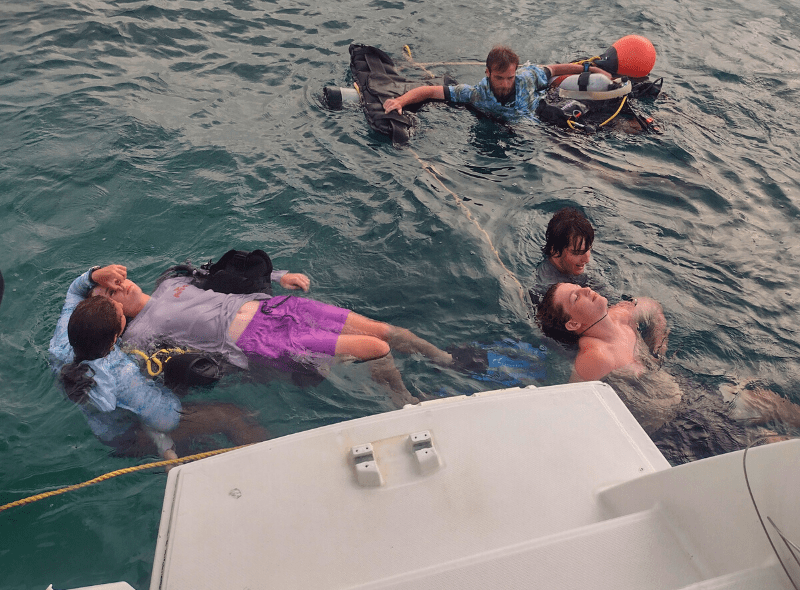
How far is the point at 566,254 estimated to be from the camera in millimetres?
4406

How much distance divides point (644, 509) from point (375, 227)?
3723mm

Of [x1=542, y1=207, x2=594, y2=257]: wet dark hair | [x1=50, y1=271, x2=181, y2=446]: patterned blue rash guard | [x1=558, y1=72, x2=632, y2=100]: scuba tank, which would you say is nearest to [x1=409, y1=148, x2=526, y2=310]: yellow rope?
[x1=542, y1=207, x2=594, y2=257]: wet dark hair

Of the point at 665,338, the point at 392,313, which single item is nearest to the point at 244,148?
the point at 392,313

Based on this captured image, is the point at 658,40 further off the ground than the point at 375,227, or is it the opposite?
the point at 658,40

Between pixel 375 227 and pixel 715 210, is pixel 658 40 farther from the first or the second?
pixel 375 227

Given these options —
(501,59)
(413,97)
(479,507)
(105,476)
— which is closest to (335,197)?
(413,97)

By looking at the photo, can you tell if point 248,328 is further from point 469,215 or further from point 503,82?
point 503,82

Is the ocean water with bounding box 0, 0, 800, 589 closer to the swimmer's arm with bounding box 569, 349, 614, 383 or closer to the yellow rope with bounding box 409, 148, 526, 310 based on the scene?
the yellow rope with bounding box 409, 148, 526, 310

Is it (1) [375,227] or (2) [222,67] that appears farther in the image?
(2) [222,67]

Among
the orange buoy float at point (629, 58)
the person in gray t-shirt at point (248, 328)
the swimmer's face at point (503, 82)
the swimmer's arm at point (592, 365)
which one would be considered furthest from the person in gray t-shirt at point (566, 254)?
the orange buoy float at point (629, 58)

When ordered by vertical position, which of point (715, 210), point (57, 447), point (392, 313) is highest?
point (715, 210)

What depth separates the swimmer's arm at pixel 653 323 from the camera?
4.13 meters

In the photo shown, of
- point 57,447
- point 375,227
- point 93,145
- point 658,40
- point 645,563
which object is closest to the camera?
point 645,563

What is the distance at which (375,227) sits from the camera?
17.4 ft
